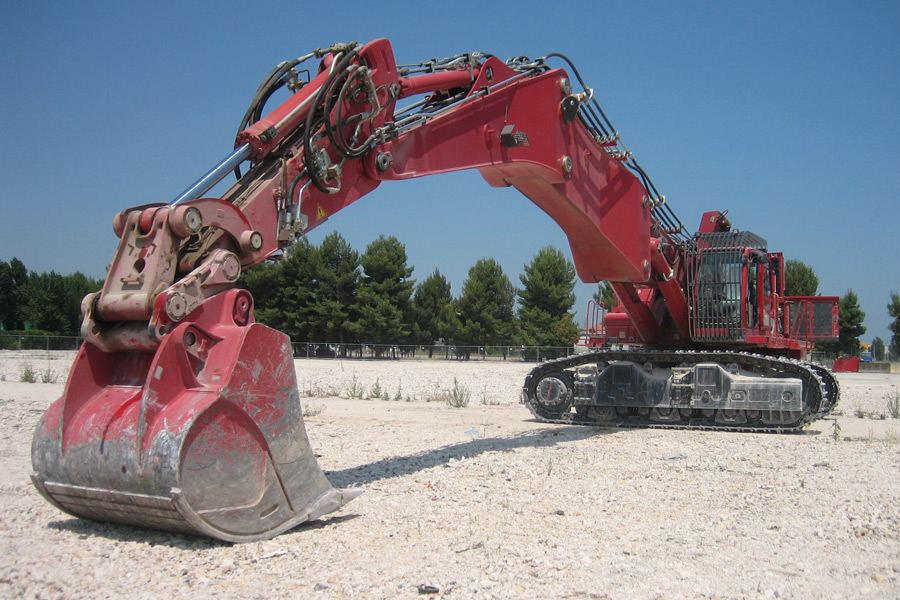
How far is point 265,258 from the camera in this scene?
239 inches

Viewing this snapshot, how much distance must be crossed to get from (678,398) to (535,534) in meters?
6.86

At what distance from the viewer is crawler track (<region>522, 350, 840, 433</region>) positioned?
1128cm

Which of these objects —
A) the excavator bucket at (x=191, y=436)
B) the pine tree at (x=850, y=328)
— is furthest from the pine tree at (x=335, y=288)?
the excavator bucket at (x=191, y=436)

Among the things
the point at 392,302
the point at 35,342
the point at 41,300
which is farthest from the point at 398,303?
the point at 41,300

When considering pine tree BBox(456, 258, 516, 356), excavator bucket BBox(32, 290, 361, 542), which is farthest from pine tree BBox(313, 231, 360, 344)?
excavator bucket BBox(32, 290, 361, 542)

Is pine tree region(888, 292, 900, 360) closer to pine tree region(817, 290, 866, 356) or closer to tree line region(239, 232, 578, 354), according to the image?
pine tree region(817, 290, 866, 356)

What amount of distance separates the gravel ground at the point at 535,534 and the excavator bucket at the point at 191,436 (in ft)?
0.82

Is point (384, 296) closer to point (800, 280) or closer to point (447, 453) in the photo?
point (800, 280)

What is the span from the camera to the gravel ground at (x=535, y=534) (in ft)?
14.5

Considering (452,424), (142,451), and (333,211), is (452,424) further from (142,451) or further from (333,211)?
(142,451)

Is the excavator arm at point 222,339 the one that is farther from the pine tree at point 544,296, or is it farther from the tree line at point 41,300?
the tree line at point 41,300

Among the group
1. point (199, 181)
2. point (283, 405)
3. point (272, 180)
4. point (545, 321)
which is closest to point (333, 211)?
point (272, 180)

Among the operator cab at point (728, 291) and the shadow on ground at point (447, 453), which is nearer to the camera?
the shadow on ground at point (447, 453)

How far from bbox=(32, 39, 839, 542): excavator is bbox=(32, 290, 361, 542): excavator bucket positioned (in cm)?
1
